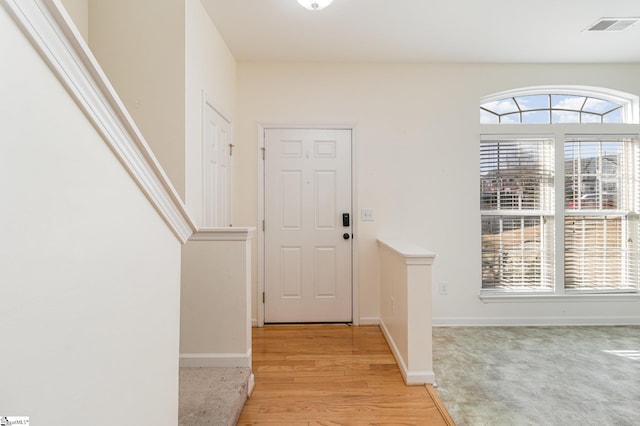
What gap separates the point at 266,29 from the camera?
286 cm

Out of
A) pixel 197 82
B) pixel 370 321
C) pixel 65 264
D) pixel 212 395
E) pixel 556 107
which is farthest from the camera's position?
pixel 556 107

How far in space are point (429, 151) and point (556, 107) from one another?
1.50 m

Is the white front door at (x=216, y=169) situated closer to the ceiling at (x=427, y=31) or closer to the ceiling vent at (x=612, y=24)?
the ceiling at (x=427, y=31)

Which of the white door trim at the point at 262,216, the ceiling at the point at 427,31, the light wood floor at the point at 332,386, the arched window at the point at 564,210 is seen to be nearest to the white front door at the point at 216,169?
the white door trim at the point at 262,216

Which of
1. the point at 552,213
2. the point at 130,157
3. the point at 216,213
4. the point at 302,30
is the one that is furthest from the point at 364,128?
the point at 130,157

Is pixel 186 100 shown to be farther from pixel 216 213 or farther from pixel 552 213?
pixel 552 213

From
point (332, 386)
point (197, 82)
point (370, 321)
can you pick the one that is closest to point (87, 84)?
point (197, 82)

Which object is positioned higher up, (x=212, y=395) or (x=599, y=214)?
(x=599, y=214)

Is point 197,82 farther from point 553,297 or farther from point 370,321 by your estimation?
point 553,297

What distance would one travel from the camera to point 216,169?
288 cm

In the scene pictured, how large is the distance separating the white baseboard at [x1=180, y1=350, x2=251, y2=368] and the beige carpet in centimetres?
4

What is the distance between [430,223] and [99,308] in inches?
127

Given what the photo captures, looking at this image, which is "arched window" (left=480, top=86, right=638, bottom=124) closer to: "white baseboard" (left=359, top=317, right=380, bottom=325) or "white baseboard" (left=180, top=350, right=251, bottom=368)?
"white baseboard" (left=359, top=317, right=380, bottom=325)

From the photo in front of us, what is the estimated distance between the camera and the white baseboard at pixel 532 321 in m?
3.49
